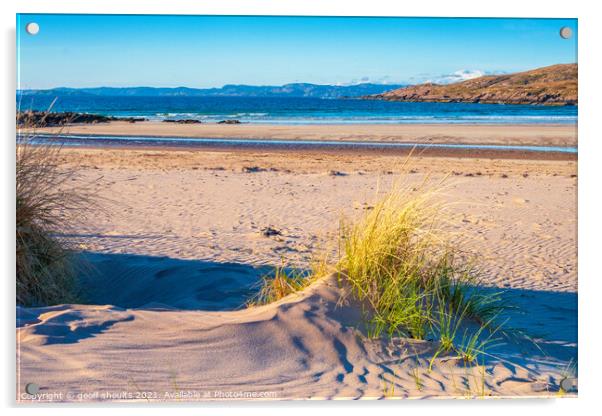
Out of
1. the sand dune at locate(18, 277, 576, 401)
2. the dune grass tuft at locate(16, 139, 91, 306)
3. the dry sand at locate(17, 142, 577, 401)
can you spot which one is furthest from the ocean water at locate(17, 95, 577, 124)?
the sand dune at locate(18, 277, 576, 401)

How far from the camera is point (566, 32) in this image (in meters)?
4.78

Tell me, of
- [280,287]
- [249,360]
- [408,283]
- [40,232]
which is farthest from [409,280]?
[40,232]

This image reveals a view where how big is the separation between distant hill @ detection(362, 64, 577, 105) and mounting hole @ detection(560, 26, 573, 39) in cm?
33

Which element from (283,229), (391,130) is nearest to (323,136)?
(391,130)

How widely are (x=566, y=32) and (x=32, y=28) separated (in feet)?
10.9

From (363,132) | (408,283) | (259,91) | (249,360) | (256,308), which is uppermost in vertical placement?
(363,132)

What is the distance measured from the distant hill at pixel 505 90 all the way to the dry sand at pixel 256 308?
1.39m

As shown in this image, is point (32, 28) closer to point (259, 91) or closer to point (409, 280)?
point (259, 91)

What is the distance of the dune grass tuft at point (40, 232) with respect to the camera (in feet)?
16.1

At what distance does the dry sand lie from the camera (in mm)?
3986

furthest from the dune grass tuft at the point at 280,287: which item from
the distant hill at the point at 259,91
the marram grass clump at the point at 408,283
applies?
the distant hill at the point at 259,91

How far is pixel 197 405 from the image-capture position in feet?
13.1

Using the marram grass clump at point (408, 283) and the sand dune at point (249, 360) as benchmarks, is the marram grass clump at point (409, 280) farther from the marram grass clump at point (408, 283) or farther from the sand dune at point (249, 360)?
the sand dune at point (249, 360)
